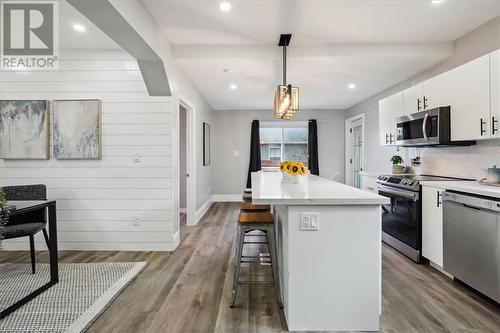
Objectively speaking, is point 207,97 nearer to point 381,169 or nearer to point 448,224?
point 381,169

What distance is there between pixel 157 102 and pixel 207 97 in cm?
253

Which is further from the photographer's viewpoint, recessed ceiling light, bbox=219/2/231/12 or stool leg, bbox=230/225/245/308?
recessed ceiling light, bbox=219/2/231/12

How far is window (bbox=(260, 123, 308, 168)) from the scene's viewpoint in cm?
759

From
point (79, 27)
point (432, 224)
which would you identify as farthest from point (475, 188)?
point (79, 27)

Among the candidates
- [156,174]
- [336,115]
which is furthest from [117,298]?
[336,115]

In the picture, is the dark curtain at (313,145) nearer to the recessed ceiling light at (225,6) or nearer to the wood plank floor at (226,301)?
the wood plank floor at (226,301)

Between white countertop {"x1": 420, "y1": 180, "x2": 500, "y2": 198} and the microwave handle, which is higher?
the microwave handle

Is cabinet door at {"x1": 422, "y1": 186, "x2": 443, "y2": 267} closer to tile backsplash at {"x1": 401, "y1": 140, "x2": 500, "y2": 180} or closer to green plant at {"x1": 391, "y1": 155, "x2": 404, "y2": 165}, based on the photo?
tile backsplash at {"x1": 401, "y1": 140, "x2": 500, "y2": 180}

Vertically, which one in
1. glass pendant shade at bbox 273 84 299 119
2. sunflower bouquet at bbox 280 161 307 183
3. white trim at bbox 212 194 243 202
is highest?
glass pendant shade at bbox 273 84 299 119

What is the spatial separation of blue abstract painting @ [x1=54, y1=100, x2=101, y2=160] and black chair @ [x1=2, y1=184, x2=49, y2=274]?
53cm

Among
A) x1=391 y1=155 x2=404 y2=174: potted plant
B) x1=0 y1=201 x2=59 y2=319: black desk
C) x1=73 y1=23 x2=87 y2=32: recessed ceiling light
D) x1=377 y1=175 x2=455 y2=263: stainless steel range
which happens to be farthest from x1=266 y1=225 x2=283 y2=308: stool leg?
x1=391 y1=155 x2=404 y2=174: potted plant

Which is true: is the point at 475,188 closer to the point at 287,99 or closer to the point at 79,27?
the point at 287,99

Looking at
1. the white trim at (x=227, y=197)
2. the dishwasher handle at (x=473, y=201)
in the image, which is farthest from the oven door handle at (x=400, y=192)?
the white trim at (x=227, y=197)

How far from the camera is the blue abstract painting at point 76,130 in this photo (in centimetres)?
351
